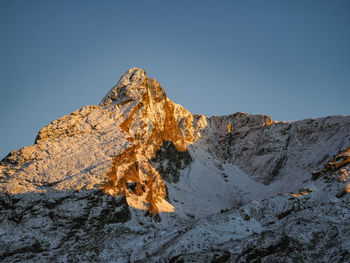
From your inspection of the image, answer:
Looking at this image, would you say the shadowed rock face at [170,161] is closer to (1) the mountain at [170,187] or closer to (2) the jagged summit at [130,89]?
(1) the mountain at [170,187]

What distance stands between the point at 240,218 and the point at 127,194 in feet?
73.8

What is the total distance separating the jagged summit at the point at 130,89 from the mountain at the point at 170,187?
0.79 feet

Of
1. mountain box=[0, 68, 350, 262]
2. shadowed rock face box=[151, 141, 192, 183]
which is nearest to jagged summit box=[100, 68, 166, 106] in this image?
mountain box=[0, 68, 350, 262]

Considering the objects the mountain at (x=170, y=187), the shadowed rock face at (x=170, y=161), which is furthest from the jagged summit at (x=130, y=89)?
the shadowed rock face at (x=170, y=161)

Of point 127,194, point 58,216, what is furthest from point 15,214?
point 127,194

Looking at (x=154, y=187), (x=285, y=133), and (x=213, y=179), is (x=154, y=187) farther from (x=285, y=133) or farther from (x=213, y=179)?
(x=285, y=133)

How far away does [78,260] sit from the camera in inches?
1517

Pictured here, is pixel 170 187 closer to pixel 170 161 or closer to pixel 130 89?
pixel 170 161

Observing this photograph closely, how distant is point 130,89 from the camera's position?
79250mm

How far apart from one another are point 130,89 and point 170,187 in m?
23.3

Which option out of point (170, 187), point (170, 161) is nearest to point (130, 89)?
point (170, 161)

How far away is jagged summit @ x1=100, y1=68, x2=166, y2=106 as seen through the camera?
257 ft

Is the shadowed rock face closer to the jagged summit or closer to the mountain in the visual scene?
the mountain

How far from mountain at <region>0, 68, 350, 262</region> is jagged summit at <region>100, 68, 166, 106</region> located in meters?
0.24
